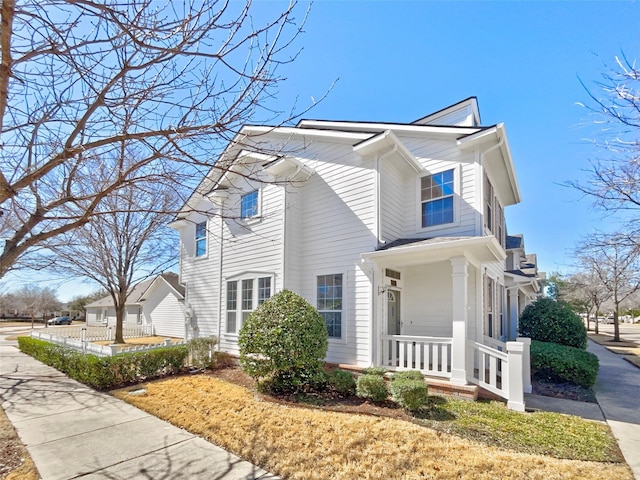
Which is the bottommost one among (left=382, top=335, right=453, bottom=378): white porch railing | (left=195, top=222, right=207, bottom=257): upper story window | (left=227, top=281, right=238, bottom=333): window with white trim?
(left=382, top=335, right=453, bottom=378): white porch railing

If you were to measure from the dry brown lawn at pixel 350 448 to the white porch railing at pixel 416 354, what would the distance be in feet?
7.63

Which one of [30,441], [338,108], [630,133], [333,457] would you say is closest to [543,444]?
[333,457]

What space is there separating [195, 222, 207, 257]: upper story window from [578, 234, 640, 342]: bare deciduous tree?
12095mm

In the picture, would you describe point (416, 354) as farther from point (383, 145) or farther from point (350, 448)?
point (383, 145)

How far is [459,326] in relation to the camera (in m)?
7.63

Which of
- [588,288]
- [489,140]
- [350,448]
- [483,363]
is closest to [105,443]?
[350,448]

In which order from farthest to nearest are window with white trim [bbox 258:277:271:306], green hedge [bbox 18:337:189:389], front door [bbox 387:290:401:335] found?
window with white trim [bbox 258:277:271:306]
front door [bbox 387:290:401:335]
green hedge [bbox 18:337:189:389]

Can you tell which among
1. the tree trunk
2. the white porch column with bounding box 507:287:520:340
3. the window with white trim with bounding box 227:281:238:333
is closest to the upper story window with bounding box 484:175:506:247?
the white porch column with bounding box 507:287:520:340

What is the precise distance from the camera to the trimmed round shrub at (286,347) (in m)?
7.40

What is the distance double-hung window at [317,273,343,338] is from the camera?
9.57 metres

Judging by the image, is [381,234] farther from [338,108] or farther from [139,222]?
[139,222]

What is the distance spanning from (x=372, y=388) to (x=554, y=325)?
30.1ft

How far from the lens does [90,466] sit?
4.54 meters

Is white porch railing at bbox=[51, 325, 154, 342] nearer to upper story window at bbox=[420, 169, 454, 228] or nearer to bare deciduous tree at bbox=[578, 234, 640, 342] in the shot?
upper story window at bbox=[420, 169, 454, 228]
